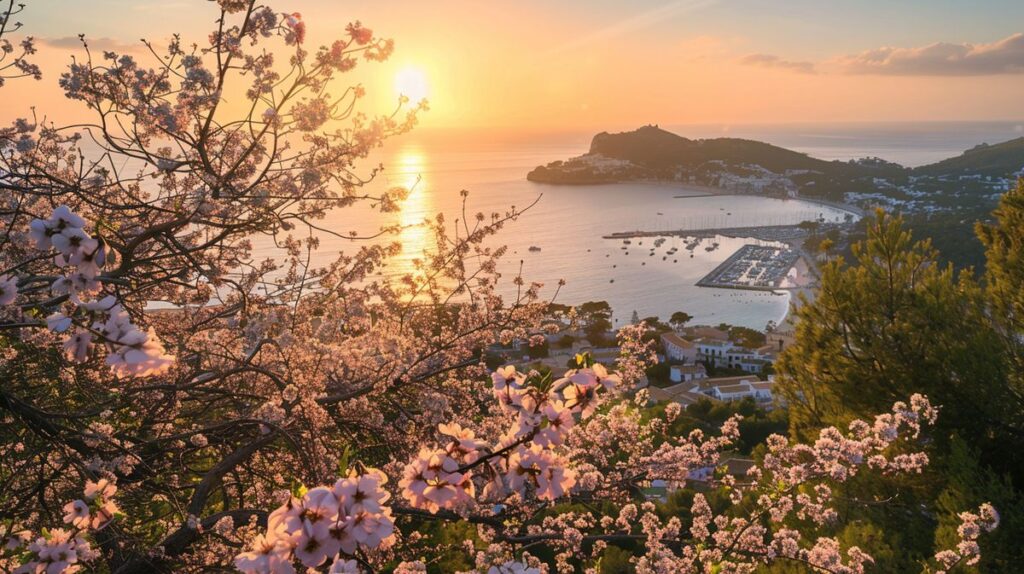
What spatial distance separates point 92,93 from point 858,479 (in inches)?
299

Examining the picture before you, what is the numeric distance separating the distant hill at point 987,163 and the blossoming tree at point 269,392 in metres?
83.0

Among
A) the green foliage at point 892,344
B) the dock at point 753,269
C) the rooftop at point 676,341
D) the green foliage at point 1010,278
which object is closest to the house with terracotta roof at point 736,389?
the rooftop at point 676,341

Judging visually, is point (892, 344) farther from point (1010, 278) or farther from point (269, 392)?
point (269, 392)

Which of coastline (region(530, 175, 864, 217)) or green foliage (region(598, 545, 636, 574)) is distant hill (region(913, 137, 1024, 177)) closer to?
coastline (region(530, 175, 864, 217))

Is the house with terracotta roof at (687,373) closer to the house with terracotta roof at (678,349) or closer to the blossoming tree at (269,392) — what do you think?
the house with terracotta roof at (678,349)

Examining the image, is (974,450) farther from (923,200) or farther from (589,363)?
(923,200)

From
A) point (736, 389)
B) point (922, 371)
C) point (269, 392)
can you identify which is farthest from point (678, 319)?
point (269, 392)

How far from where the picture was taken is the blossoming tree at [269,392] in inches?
75.4

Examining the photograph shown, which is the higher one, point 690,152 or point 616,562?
point 690,152

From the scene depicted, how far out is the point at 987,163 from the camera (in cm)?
7675

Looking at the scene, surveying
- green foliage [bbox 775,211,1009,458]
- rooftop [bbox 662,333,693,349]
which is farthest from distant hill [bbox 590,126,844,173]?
green foliage [bbox 775,211,1009,458]

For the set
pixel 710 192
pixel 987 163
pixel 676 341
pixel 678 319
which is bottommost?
pixel 676 341

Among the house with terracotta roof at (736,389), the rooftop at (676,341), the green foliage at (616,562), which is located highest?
the green foliage at (616,562)

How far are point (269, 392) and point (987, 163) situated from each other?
94476mm
